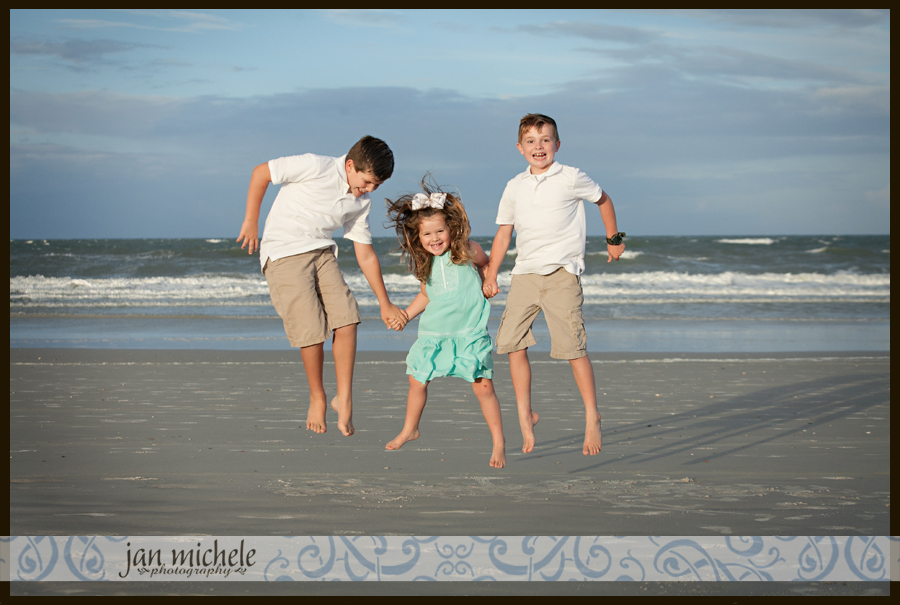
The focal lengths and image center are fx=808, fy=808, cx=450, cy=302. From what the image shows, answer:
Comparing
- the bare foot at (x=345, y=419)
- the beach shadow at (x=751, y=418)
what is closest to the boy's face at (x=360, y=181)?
the bare foot at (x=345, y=419)

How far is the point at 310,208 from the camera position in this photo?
4.12m

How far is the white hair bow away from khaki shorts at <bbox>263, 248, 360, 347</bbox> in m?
0.54

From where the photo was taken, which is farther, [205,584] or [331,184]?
[331,184]

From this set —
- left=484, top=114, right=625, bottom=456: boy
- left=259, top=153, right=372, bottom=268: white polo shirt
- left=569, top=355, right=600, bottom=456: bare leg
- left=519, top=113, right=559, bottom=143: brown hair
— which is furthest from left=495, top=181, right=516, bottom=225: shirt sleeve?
left=569, top=355, right=600, bottom=456: bare leg

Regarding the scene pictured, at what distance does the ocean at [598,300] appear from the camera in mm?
11695

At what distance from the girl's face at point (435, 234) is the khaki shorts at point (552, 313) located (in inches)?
18.8

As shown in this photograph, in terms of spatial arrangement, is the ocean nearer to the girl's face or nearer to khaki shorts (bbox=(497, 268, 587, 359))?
the girl's face

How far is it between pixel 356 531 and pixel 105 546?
42.2 inches

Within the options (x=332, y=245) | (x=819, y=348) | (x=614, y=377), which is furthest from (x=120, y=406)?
(x=819, y=348)

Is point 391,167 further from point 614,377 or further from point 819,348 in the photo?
point 819,348

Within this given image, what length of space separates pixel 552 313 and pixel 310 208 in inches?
54.9

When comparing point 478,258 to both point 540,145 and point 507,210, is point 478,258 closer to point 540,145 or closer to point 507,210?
point 507,210

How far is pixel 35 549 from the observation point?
3.35 meters

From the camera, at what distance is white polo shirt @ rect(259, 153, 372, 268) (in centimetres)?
404
